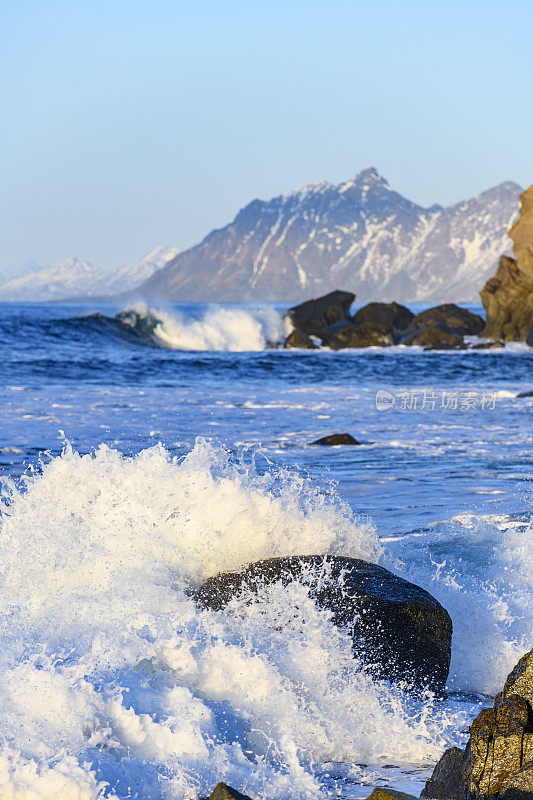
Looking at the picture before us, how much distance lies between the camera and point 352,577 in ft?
19.3

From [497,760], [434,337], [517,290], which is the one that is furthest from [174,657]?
[517,290]

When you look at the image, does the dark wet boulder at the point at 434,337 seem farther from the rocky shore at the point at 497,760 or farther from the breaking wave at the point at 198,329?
the rocky shore at the point at 497,760

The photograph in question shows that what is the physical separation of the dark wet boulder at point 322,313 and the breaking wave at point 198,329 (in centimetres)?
160

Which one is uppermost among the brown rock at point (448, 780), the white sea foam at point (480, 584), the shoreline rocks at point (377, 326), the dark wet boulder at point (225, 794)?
the shoreline rocks at point (377, 326)

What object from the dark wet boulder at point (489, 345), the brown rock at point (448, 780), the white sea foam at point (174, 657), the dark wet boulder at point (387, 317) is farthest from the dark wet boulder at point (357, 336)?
the brown rock at point (448, 780)

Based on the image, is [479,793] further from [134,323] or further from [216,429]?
[134,323]

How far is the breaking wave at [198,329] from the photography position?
49938mm

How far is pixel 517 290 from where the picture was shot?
47.9m

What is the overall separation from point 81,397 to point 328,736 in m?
17.1

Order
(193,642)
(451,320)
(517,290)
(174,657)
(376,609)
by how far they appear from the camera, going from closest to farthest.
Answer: (174,657) → (193,642) → (376,609) → (517,290) → (451,320)

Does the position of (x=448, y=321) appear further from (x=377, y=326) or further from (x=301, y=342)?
(x=301, y=342)

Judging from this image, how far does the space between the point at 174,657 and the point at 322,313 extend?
4790 cm

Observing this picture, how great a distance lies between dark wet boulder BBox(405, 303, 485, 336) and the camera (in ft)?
165

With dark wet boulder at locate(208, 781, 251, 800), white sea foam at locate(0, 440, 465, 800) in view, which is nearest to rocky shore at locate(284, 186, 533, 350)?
white sea foam at locate(0, 440, 465, 800)
